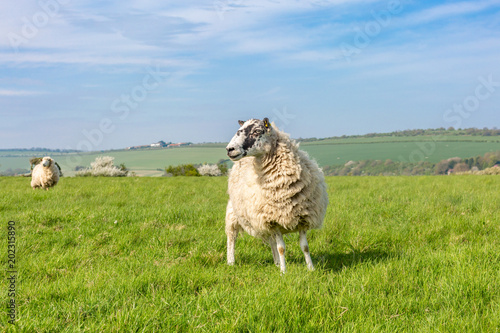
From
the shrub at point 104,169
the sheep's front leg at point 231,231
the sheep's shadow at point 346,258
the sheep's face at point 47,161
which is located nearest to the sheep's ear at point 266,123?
the sheep's front leg at point 231,231

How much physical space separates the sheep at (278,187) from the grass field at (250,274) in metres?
0.53

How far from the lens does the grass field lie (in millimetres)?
3500

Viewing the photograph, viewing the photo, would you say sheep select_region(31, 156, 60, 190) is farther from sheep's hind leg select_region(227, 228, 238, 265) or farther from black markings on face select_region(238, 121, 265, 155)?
black markings on face select_region(238, 121, 265, 155)

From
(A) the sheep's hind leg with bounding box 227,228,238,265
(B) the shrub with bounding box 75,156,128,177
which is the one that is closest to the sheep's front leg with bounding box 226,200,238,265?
(A) the sheep's hind leg with bounding box 227,228,238,265

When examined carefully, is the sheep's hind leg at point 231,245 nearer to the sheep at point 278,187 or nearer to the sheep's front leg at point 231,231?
the sheep's front leg at point 231,231

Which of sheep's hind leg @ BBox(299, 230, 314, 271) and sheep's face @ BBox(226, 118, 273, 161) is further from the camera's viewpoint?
sheep's hind leg @ BBox(299, 230, 314, 271)

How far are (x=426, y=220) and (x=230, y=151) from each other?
5.15 m

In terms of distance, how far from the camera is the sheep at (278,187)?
5059 mm

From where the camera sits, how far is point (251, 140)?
4.93 metres

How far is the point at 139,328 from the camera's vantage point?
3.37 m

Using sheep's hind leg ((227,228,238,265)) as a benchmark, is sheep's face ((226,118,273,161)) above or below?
above

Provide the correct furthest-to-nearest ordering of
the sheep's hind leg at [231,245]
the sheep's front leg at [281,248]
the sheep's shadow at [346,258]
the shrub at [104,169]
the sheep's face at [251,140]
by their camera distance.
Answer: the shrub at [104,169]
the sheep's hind leg at [231,245]
the sheep's shadow at [346,258]
the sheep's front leg at [281,248]
the sheep's face at [251,140]

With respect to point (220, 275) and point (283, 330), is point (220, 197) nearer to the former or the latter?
point (220, 275)

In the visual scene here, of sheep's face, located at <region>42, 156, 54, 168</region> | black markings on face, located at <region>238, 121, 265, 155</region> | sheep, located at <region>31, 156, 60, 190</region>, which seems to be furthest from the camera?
sheep, located at <region>31, 156, 60, 190</region>
